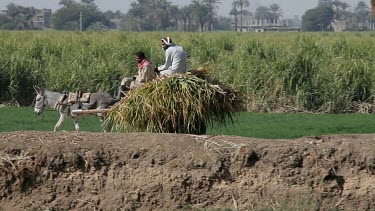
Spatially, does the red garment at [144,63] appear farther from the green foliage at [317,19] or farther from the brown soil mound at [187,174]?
the green foliage at [317,19]

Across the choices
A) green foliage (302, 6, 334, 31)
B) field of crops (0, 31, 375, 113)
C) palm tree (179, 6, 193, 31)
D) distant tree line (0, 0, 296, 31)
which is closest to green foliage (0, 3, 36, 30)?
distant tree line (0, 0, 296, 31)

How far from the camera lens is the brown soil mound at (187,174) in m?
9.40

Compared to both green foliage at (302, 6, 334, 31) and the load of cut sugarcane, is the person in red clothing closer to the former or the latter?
the load of cut sugarcane

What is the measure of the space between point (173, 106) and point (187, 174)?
2328mm

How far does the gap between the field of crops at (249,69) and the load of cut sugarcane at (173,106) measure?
722 cm

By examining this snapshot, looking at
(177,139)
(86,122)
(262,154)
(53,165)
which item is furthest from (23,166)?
(86,122)

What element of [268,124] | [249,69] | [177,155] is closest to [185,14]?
[249,69]

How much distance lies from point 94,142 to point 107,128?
2.83m

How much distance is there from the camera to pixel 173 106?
38.7 feet

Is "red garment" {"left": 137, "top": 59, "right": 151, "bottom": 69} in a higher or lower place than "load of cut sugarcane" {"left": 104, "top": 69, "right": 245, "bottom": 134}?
higher

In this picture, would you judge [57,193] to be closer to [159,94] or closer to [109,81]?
[159,94]

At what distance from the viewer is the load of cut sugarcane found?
11.8 meters

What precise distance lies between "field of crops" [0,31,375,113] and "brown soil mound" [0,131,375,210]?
9.76 m

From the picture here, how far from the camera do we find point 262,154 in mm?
9547
